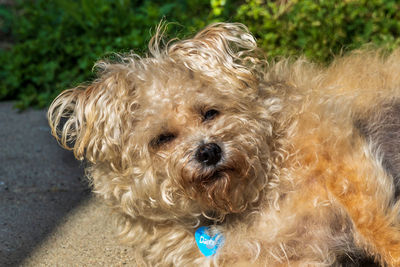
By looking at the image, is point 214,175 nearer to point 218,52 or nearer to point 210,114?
point 210,114

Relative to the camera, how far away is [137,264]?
9.81 feet

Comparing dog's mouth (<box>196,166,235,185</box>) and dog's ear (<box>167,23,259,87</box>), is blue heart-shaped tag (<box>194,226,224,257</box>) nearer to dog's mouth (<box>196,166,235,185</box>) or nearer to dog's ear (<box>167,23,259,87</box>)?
dog's mouth (<box>196,166,235,185</box>)

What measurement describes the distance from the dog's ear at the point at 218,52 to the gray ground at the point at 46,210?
1.14 metres

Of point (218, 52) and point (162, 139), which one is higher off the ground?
point (218, 52)

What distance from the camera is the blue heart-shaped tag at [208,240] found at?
268 centimetres

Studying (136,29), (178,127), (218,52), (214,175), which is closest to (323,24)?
(136,29)

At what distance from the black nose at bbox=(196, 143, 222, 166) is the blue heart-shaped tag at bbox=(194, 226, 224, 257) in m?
0.36

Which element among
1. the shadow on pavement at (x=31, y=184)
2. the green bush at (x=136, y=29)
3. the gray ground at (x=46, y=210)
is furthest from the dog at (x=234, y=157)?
the green bush at (x=136, y=29)

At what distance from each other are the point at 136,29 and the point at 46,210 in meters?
2.31

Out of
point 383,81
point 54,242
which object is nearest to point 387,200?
point 383,81

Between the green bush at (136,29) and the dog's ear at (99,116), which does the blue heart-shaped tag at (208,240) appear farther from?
the green bush at (136,29)

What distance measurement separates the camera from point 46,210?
3.59 meters

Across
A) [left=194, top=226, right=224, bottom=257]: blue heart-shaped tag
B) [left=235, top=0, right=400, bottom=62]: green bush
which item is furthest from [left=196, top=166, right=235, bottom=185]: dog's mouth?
[left=235, top=0, right=400, bottom=62]: green bush

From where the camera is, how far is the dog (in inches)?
101
